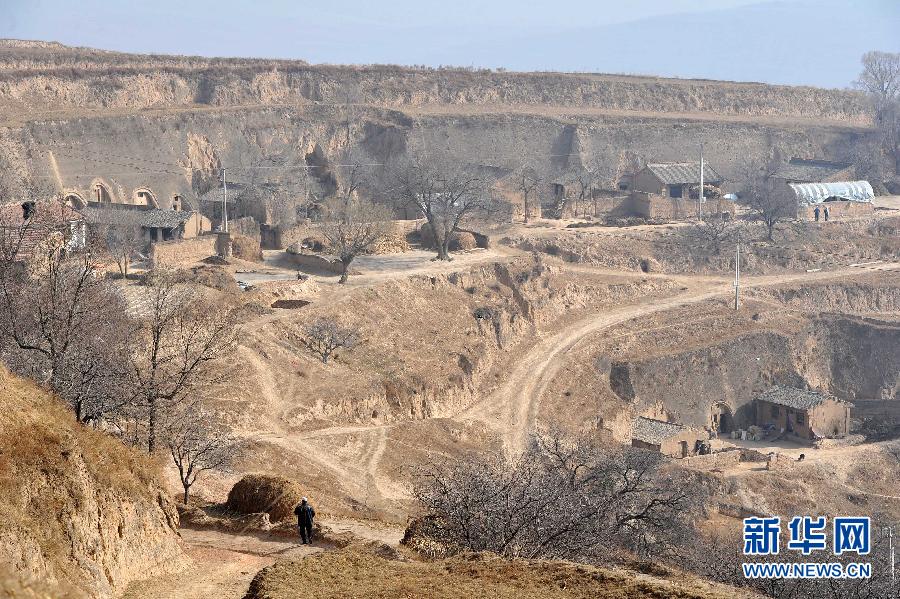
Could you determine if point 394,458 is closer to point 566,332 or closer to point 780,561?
point 780,561

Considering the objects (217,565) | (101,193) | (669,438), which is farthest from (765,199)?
(217,565)

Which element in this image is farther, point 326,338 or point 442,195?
point 442,195

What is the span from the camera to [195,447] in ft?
78.2

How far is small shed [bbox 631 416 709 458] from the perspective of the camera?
4222 centimetres

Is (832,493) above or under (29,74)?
under

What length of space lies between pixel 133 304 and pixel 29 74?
35.2m

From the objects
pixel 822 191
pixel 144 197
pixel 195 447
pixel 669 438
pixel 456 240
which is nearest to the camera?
pixel 195 447

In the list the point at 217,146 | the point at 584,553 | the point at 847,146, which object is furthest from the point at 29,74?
the point at 847,146

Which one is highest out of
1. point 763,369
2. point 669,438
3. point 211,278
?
point 211,278

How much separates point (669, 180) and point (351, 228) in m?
26.5

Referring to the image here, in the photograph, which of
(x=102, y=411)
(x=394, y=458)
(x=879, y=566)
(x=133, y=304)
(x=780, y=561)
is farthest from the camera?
(x=133, y=304)

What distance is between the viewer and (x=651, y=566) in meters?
19.5

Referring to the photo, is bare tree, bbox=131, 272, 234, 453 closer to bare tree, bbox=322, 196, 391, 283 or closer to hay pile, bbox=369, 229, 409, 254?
bare tree, bbox=322, 196, 391, 283

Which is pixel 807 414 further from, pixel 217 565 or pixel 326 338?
pixel 217 565
